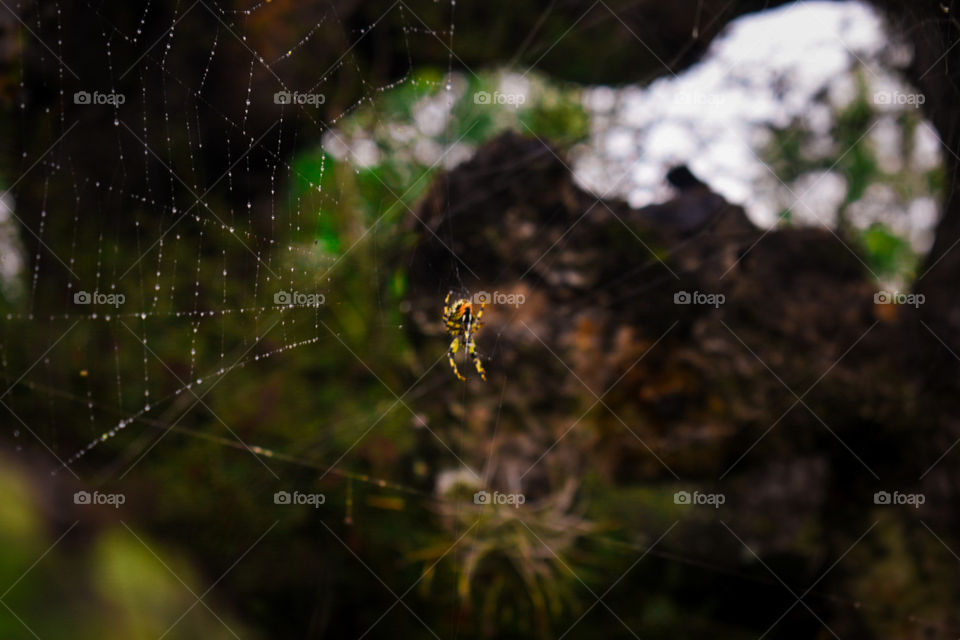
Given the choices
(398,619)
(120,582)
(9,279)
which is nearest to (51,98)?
(9,279)

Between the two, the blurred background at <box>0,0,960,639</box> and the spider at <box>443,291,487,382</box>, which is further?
the blurred background at <box>0,0,960,639</box>

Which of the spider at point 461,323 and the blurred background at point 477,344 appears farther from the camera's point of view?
the blurred background at point 477,344

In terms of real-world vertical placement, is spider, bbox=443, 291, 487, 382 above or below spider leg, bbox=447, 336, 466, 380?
above

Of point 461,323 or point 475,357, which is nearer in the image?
point 461,323

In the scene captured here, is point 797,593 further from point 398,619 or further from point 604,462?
point 398,619

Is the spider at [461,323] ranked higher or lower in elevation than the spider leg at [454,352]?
higher
